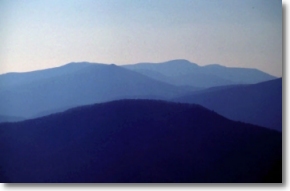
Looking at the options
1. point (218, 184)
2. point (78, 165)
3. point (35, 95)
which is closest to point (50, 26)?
point (35, 95)

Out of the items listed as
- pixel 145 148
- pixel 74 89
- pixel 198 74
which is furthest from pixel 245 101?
pixel 74 89

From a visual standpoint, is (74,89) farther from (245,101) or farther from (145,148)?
(245,101)

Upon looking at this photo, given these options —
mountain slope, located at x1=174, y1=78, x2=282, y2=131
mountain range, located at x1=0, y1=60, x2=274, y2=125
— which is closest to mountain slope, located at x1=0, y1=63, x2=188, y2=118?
mountain range, located at x1=0, y1=60, x2=274, y2=125

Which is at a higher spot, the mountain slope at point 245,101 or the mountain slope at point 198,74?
the mountain slope at point 198,74

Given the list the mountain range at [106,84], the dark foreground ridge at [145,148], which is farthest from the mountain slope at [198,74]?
the dark foreground ridge at [145,148]

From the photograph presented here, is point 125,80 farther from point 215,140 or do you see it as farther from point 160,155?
point 215,140

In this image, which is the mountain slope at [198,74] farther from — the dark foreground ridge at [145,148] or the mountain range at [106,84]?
the dark foreground ridge at [145,148]
